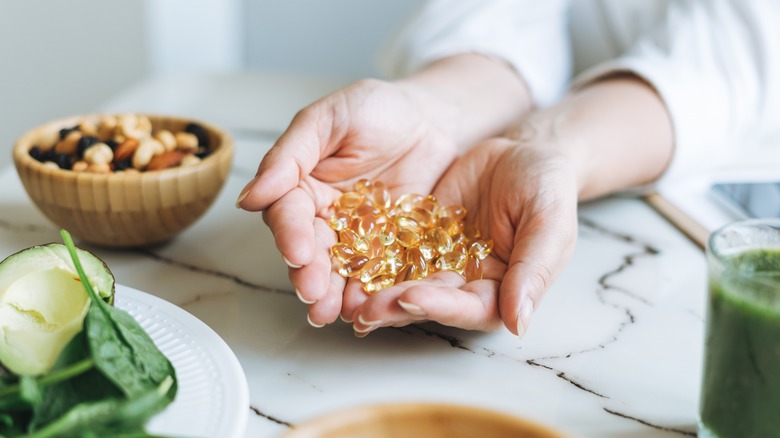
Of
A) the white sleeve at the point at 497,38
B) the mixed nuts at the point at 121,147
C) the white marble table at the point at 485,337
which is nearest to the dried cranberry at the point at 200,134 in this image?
the mixed nuts at the point at 121,147

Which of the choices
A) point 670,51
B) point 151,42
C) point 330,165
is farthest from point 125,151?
point 151,42

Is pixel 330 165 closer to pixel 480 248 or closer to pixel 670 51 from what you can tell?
pixel 480 248

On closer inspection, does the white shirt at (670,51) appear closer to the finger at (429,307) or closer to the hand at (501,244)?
the hand at (501,244)

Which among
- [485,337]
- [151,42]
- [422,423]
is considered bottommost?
[151,42]

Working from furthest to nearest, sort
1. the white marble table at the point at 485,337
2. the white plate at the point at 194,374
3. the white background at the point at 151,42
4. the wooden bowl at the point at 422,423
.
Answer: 1. the white background at the point at 151,42
2. the white marble table at the point at 485,337
3. the white plate at the point at 194,374
4. the wooden bowl at the point at 422,423

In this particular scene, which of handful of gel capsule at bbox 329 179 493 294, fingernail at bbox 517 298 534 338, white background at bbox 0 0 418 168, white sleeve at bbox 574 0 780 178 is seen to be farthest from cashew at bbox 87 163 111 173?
white background at bbox 0 0 418 168

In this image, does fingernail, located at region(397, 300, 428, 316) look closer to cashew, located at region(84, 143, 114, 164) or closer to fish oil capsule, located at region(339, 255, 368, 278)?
fish oil capsule, located at region(339, 255, 368, 278)

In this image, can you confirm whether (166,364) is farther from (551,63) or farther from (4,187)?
(551,63)
